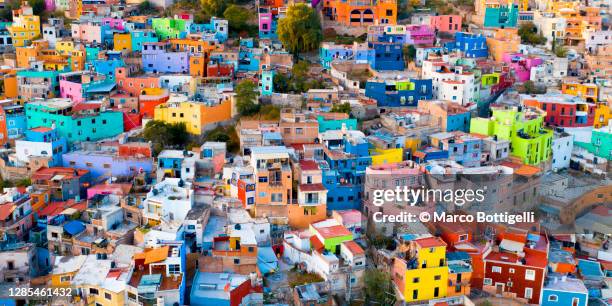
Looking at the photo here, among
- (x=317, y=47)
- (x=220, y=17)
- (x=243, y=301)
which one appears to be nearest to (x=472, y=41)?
(x=317, y=47)

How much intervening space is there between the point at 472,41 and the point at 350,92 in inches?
215

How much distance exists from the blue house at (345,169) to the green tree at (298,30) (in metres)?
7.76

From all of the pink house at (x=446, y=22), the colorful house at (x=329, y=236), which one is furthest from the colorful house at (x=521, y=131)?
the pink house at (x=446, y=22)

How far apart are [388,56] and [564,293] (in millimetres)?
11416

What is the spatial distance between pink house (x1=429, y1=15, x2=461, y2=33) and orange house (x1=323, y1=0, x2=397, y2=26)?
4.54 feet

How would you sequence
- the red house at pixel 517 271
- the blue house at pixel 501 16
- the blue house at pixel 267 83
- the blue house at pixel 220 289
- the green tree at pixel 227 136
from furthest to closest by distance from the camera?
the blue house at pixel 501 16, the blue house at pixel 267 83, the green tree at pixel 227 136, the red house at pixel 517 271, the blue house at pixel 220 289

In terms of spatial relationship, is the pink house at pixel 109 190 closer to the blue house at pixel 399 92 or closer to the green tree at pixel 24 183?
the green tree at pixel 24 183

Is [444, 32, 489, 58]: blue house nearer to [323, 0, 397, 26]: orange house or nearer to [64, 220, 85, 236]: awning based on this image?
[323, 0, 397, 26]: orange house

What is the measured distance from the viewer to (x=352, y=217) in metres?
16.1

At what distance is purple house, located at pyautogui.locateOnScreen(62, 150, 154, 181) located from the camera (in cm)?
1866

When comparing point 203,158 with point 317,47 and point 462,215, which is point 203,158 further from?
point 317,47

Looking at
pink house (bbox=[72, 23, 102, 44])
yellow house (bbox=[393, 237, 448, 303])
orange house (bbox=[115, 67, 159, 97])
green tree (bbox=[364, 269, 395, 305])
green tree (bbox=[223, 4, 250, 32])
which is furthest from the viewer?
green tree (bbox=[223, 4, 250, 32])

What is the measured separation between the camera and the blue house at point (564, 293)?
1477 cm

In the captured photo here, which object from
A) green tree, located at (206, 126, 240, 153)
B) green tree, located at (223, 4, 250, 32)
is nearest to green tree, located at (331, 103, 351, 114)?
green tree, located at (206, 126, 240, 153)
